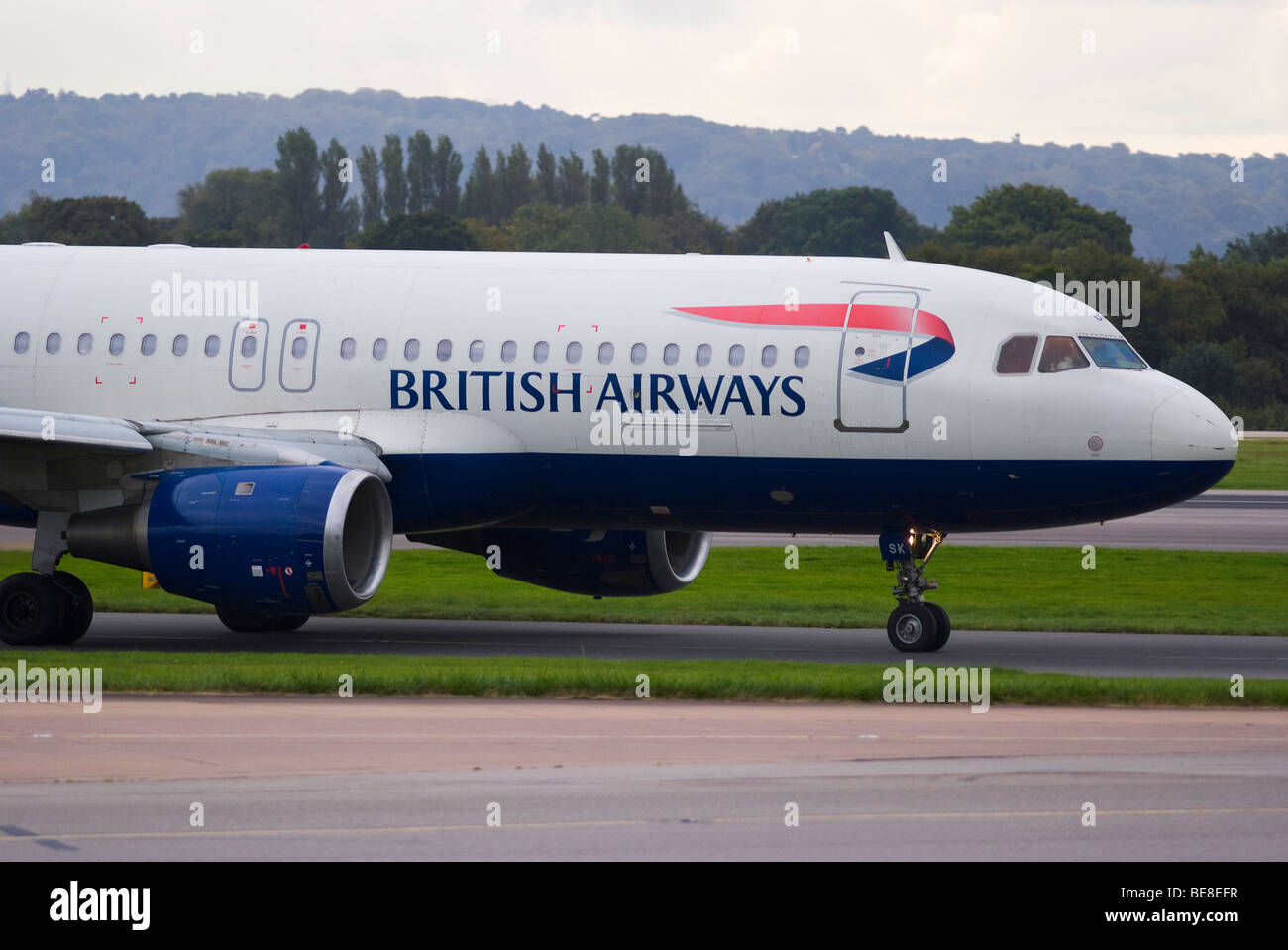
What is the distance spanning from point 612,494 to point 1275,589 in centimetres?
1298

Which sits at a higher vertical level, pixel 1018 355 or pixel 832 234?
pixel 832 234

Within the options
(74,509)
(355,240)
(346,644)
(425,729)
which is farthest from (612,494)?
(355,240)

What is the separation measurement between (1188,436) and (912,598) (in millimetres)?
3789

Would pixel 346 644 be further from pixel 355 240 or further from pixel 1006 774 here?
pixel 355 240

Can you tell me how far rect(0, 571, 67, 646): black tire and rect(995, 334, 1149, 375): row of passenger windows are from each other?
38.4ft

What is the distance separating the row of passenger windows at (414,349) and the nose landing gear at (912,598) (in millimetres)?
2563

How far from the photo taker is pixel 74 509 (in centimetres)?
2234

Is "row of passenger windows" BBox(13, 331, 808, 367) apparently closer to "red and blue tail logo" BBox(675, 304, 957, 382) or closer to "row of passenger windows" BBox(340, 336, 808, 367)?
"row of passenger windows" BBox(340, 336, 808, 367)

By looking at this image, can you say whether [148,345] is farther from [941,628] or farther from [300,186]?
[300,186]

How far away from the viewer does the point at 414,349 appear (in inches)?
916

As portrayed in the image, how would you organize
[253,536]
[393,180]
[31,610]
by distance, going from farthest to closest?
[393,180] → [31,610] → [253,536]

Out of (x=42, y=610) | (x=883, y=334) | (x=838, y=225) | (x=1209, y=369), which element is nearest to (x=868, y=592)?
(x=883, y=334)

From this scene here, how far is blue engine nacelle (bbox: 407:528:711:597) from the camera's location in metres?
25.4
